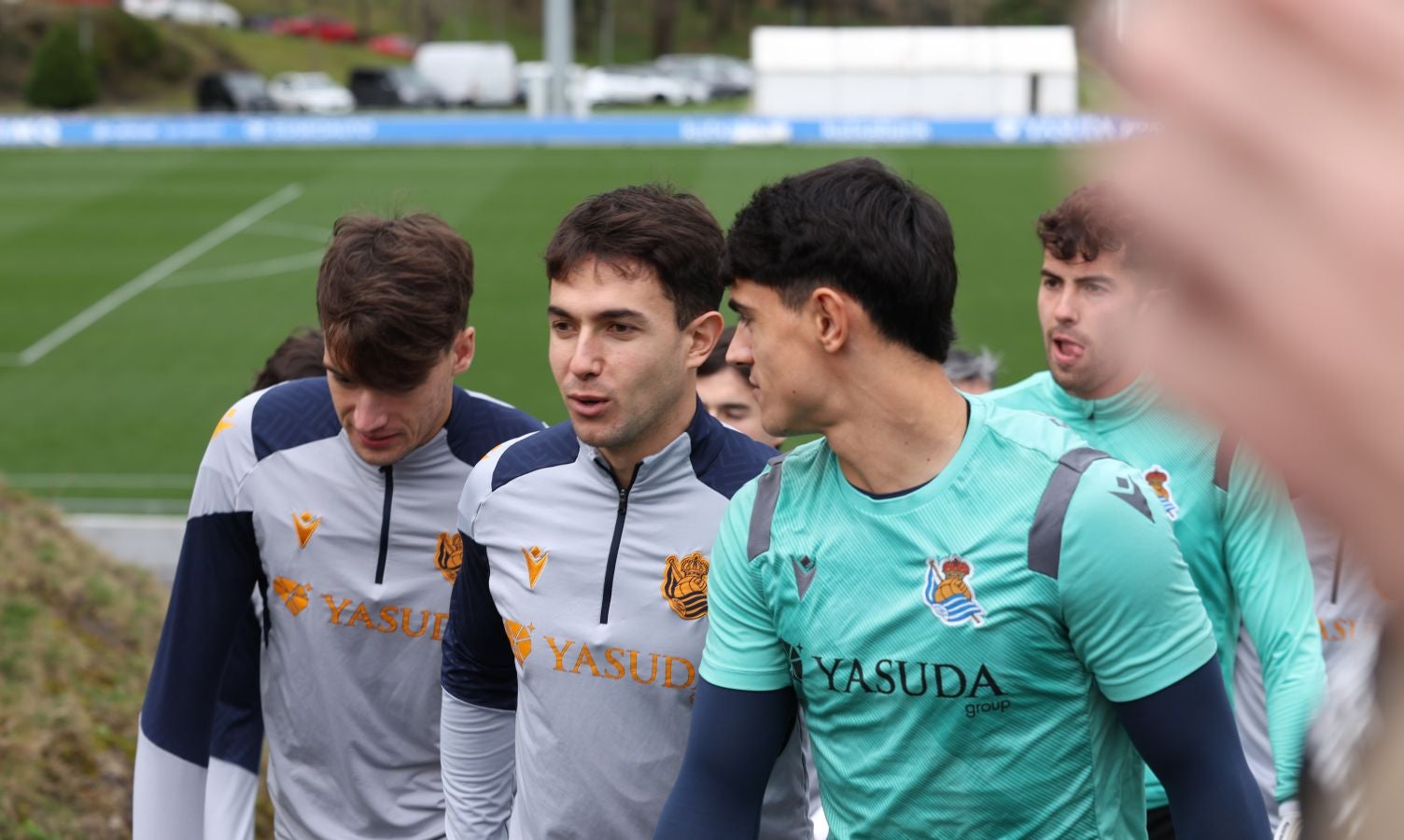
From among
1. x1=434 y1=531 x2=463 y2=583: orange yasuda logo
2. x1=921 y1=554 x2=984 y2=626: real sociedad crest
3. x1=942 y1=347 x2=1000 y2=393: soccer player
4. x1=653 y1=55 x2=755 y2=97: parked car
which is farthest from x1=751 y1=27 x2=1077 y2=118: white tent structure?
x1=921 y1=554 x2=984 y2=626: real sociedad crest

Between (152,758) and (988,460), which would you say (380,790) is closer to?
(152,758)

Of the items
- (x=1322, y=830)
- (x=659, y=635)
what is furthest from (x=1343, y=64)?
(x=659, y=635)

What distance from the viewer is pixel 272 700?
162 inches

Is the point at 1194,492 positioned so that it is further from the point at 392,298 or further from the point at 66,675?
the point at 66,675

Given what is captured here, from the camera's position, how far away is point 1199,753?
254 centimetres

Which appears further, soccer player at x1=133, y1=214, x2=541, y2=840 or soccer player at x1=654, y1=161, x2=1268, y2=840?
soccer player at x1=133, y1=214, x2=541, y2=840

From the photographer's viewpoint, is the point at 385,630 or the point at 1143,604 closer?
the point at 1143,604

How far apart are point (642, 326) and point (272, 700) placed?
1549 millimetres

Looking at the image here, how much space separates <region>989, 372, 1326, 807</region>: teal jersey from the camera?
357 centimetres

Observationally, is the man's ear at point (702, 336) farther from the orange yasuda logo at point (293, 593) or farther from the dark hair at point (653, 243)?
the orange yasuda logo at point (293, 593)

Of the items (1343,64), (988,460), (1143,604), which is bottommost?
(1143,604)

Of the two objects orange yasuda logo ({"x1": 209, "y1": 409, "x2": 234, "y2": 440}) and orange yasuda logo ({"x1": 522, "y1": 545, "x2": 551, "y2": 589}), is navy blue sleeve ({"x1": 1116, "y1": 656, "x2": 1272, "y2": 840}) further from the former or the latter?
orange yasuda logo ({"x1": 209, "y1": 409, "x2": 234, "y2": 440})

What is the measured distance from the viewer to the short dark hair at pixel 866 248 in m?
2.77

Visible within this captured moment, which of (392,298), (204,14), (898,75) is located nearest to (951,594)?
(392,298)
